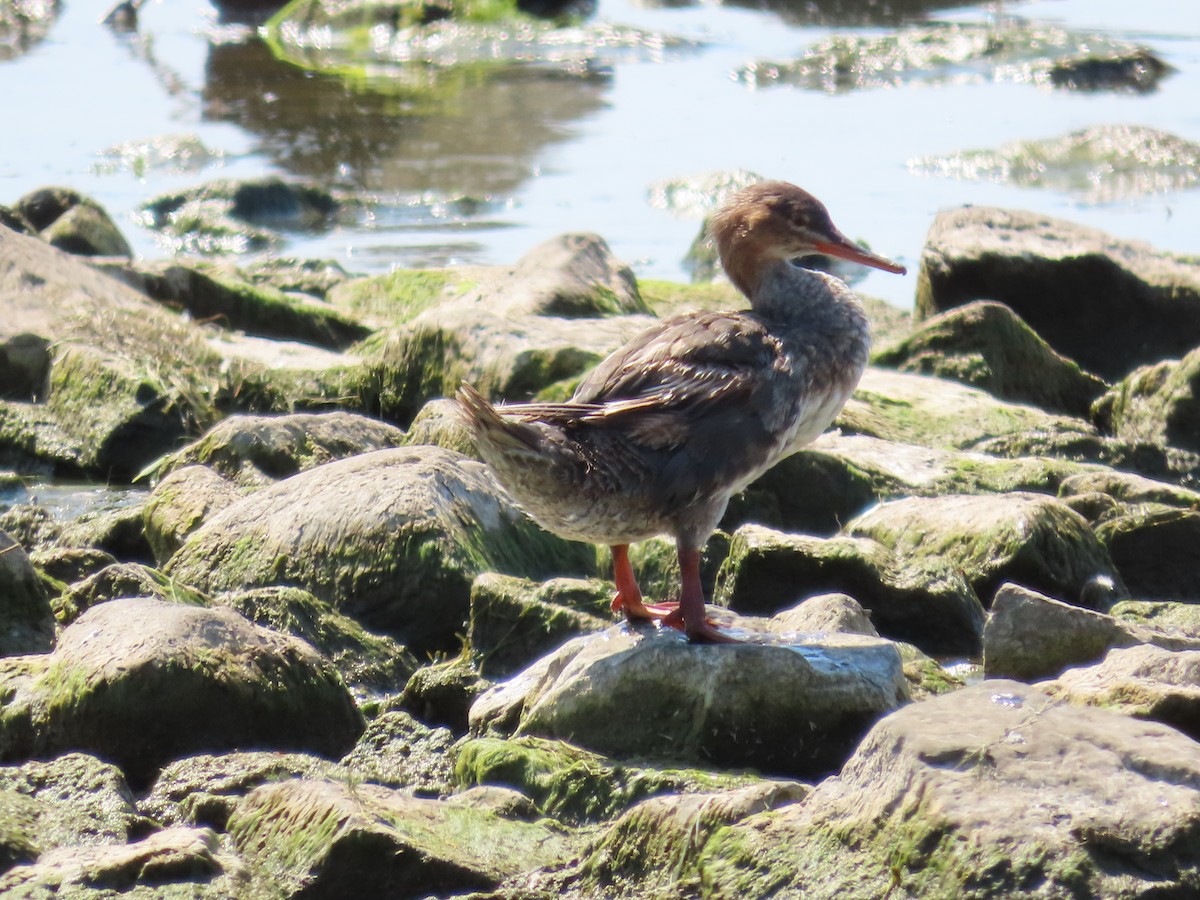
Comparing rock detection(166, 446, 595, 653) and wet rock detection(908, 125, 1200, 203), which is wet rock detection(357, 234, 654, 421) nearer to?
rock detection(166, 446, 595, 653)

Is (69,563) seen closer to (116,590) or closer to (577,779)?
(116,590)

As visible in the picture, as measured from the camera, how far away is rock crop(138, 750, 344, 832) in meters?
4.97

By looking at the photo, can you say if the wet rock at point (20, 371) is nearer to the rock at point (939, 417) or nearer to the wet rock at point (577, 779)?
the rock at point (939, 417)

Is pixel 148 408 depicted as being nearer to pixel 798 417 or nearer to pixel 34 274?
pixel 34 274

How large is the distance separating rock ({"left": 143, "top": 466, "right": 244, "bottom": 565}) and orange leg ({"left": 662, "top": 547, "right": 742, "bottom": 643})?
2.73 m

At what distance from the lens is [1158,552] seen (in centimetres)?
753

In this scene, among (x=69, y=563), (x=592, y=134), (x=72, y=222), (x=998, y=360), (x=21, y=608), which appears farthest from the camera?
(x=592, y=134)

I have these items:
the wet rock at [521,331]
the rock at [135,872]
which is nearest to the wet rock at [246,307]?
the wet rock at [521,331]

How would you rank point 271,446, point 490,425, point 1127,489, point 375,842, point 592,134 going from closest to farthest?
1. point 375,842
2. point 490,425
3. point 1127,489
4. point 271,446
5. point 592,134

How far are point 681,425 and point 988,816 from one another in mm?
2096

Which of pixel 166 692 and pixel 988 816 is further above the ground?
pixel 988 816

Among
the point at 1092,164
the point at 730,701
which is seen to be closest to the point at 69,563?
the point at 730,701

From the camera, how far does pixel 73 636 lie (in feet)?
18.5

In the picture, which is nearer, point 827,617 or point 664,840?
point 664,840
